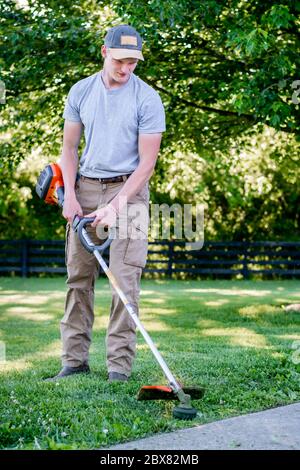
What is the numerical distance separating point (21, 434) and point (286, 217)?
596 inches

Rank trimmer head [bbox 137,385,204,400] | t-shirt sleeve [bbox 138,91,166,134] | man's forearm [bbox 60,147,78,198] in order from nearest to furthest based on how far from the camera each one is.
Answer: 1. trimmer head [bbox 137,385,204,400]
2. t-shirt sleeve [bbox 138,91,166,134]
3. man's forearm [bbox 60,147,78,198]

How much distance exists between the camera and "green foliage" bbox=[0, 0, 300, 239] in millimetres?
7953

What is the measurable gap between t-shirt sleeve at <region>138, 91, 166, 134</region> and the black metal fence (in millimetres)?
12574

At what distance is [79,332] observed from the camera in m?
4.88

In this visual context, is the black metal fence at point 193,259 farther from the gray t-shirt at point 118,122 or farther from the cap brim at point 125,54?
the cap brim at point 125,54

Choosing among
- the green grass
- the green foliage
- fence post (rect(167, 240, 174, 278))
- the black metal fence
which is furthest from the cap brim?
fence post (rect(167, 240, 174, 278))

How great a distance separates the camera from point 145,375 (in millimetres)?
4797

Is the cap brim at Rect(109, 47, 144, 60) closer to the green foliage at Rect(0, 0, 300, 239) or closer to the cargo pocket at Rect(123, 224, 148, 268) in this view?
the cargo pocket at Rect(123, 224, 148, 268)

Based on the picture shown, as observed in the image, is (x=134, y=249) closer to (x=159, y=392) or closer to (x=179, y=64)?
(x=159, y=392)

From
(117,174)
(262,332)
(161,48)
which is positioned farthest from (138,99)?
(161,48)

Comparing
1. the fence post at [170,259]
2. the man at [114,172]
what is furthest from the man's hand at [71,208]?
the fence post at [170,259]

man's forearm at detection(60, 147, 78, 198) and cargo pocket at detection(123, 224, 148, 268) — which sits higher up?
man's forearm at detection(60, 147, 78, 198)

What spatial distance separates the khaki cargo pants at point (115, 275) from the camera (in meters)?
4.69
